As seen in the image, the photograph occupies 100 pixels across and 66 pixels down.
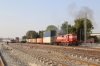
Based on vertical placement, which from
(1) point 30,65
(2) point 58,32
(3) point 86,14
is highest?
(3) point 86,14

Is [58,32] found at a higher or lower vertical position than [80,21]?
lower

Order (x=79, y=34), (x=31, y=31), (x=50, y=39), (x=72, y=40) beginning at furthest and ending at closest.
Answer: (x=31, y=31), (x=79, y=34), (x=50, y=39), (x=72, y=40)

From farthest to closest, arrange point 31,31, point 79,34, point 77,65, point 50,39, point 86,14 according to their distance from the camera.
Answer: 1. point 31,31
2. point 79,34
3. point 50,39
4. point 86,14
5. point 77,65

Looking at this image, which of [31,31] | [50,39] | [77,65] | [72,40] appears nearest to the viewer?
[77,65]

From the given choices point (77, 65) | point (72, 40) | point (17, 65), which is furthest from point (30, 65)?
point (72, 40)

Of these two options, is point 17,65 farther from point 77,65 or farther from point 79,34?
point 79,34

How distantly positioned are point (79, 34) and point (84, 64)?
63.8m

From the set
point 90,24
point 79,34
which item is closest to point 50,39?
point 79,34

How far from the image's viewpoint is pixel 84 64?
13195 mm

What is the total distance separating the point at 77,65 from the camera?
507 inches

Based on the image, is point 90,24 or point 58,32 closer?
point 58,32

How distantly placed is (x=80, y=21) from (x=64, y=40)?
30244 millimetres

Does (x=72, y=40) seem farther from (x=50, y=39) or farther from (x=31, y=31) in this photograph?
(x=31, y=31)

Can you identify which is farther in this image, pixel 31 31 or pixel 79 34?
pixel 31 31
